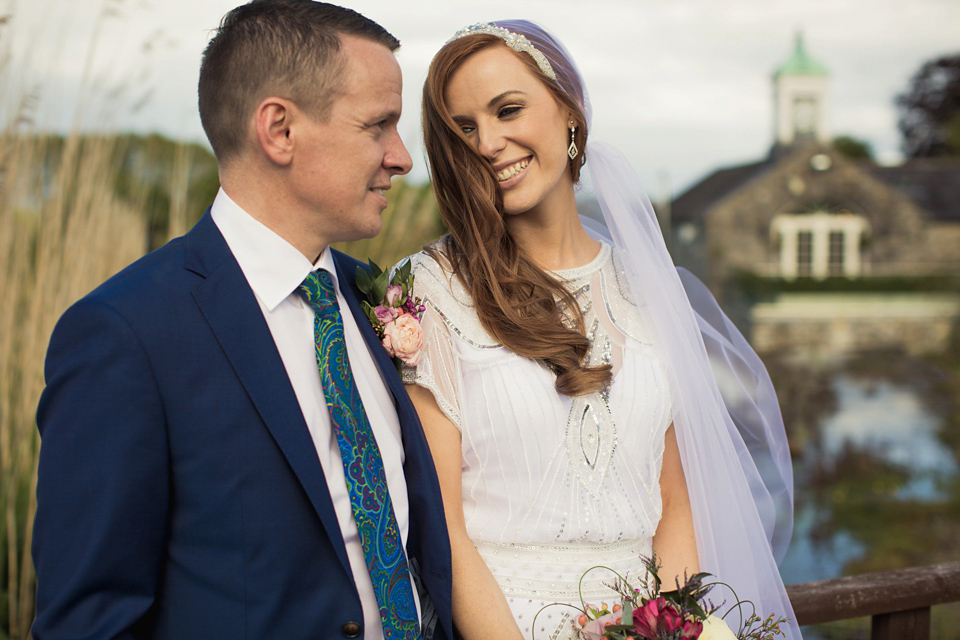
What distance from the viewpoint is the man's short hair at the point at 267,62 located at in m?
1.71

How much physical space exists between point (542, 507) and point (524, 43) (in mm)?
1363

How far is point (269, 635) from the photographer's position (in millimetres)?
1564

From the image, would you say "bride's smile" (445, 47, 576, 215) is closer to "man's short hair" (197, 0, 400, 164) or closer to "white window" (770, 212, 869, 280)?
"man's short hair" (197, 0, 400, 164)

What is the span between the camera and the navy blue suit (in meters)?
1.40

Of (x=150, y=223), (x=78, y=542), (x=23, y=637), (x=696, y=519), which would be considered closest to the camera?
(x=78, y=542)

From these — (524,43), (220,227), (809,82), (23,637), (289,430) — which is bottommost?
(23,637)

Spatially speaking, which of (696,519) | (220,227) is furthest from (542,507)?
(220,227)

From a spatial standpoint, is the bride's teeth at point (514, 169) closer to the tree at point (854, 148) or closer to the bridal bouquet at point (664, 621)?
the bridal bouquet at point (664, 621)

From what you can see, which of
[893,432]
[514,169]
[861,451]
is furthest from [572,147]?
[893,432]

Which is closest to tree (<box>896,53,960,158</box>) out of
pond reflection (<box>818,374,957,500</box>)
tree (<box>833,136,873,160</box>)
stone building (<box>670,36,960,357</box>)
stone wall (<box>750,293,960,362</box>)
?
tree (<box>833,136,873,160</box>)

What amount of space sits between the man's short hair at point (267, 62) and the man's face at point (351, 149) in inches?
1.3

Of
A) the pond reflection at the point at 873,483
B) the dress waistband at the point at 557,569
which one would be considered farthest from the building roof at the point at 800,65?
the dress waistband at the point at 557,569

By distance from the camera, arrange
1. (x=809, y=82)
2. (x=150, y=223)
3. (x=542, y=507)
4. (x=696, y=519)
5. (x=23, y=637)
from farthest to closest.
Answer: (x=809, y=82) < (x=150, y=223) < (x=23, y=637) < (x=696, y=519) < (x=542, y=507)

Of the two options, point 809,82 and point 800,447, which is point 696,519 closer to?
point 800,447
